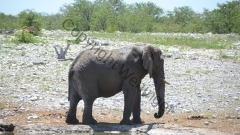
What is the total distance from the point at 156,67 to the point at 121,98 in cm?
365

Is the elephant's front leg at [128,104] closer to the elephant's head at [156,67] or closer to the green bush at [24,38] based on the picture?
the elephant's head at [156,67]

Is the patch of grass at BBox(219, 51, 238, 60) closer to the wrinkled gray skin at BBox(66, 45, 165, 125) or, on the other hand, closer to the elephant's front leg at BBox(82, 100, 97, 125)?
the wrinkled gray skin at BBox(66, 45, 165, 125)

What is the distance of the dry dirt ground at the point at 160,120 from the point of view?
12.5 metres

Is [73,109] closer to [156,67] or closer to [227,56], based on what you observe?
[156,67]

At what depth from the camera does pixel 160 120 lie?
13.6m

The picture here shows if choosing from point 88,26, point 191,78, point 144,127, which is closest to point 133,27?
point 88,26

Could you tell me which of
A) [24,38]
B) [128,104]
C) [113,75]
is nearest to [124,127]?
[128,104]

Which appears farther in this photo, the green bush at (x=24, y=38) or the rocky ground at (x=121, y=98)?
the green bush at (x=24, y=38)

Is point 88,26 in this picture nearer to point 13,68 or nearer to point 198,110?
point 13,68

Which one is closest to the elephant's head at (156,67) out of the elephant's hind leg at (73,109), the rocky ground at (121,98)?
the rocky ground at (121,98)

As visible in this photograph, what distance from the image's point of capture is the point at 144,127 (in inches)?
482

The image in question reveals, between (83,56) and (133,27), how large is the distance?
38141mm

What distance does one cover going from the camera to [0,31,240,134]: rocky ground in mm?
12383

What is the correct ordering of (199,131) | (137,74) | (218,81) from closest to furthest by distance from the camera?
(199,131)
(137,74)
(218,81)
